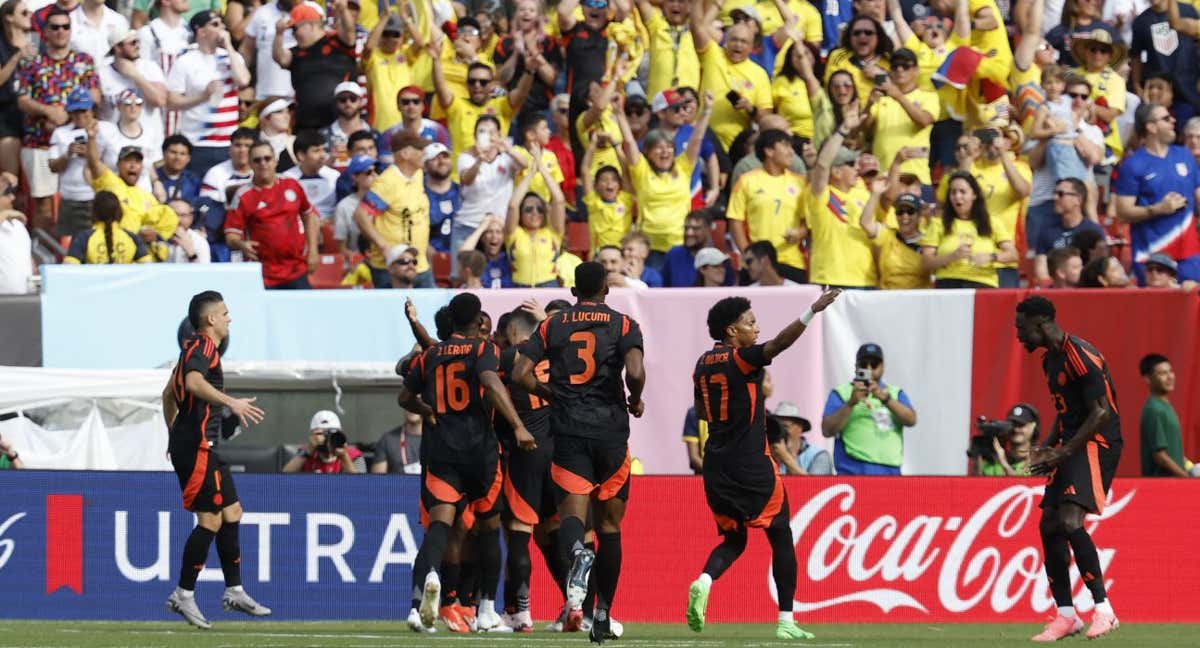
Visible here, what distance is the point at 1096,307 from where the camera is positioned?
1658cm

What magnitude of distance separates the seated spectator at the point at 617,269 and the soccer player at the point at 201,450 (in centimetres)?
→ 482

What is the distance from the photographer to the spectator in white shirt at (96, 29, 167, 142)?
779 inches

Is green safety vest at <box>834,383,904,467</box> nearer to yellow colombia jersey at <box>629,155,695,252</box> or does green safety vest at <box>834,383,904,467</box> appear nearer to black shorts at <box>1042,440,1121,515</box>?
yellow colombia jersey at <box>629,155,695,252</box>

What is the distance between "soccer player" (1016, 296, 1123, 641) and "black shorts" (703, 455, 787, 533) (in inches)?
59.4

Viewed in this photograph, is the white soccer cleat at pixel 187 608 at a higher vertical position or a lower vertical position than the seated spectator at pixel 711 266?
lower

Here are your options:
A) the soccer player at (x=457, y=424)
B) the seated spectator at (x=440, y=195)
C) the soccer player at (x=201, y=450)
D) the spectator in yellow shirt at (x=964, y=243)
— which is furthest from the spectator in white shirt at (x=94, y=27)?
the soccer player at (x=457, y=424)

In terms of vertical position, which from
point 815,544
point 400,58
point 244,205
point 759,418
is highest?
point 400,58

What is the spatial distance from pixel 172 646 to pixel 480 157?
8.54 m

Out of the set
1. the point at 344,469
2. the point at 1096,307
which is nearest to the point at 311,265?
the point at 344,469

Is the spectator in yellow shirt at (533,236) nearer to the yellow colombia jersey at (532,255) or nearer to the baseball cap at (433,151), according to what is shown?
the yellow colombia jersey at (532,255)

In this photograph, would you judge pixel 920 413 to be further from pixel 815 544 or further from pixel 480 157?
pixel 480 157

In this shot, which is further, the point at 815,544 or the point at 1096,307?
the point at 1096,307

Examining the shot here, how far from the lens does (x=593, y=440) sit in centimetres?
1192

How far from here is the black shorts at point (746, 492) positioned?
39.3ft
